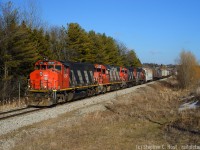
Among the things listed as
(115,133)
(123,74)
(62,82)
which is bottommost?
(115,133)

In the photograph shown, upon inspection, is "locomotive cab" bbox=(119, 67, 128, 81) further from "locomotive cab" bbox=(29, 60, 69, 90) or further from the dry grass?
the dry grass

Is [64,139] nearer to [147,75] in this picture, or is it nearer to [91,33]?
[91,33]

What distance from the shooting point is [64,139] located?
426 inches

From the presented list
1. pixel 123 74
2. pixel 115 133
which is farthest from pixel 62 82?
pixel 123 74

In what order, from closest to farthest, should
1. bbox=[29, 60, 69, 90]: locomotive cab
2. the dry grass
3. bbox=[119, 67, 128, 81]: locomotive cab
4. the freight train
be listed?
the dry grass
the freight train
bbox=[29, 60, 69, 90]: locomotive cab
bbox=[119, 67, 128, 81]: locomotive cab

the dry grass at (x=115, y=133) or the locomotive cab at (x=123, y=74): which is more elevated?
the locomotive cab at (x=123, y=74)

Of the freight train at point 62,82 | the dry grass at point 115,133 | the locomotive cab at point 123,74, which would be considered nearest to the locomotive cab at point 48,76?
the freight train at point 62,82

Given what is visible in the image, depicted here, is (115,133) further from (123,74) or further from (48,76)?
(123,74)

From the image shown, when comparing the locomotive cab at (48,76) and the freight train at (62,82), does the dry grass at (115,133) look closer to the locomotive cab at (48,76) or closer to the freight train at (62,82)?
the freight train at (62,82)

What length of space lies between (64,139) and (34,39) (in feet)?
75.8

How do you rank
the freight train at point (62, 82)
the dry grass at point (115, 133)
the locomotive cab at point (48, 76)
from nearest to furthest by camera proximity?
the dry grass at point (115, 133) → the freight train at point (62, 82) → the locomotive cab at point (48, 76)


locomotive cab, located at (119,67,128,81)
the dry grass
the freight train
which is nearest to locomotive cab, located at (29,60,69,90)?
the freight train

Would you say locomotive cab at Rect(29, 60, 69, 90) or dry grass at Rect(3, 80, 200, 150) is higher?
locomotive cab at Rect(29, 60, 69, 90)

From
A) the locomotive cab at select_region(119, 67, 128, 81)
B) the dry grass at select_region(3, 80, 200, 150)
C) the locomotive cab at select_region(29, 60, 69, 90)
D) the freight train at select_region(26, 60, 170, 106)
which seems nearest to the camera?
the dry grass at select_region(3, 80, 200, 150)
